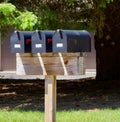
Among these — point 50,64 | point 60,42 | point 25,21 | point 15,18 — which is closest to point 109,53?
point 15,18

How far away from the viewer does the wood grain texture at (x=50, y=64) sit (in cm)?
686

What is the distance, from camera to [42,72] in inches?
278

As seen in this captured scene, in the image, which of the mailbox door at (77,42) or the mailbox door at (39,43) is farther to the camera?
the mailbox door at (39,43)

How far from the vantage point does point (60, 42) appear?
676 cm

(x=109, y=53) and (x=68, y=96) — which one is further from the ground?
(x=109, y=53)

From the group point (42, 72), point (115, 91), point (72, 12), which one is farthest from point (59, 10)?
point (42, 72)

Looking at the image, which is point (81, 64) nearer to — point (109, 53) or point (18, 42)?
point (18, 42)

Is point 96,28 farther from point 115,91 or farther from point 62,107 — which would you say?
point 115,91

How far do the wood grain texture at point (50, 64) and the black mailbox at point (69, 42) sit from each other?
12 centimetres

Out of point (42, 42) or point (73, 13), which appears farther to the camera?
point (73, 13)

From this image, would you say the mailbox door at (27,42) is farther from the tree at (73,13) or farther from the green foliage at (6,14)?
the tree at (73,13)

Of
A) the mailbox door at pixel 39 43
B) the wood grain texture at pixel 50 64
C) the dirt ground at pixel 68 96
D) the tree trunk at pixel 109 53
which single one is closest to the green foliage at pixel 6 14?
the dirt ground at pixel 68 96

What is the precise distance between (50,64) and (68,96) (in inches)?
272

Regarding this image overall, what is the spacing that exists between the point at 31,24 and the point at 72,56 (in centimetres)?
307
